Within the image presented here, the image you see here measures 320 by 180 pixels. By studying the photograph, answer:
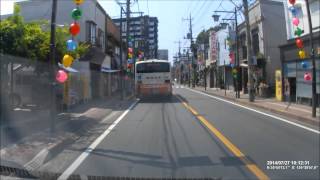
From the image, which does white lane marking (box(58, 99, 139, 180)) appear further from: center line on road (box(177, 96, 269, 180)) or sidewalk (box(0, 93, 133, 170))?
center line on road (box(177, 96, 269, 180))

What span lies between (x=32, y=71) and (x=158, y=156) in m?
16.0

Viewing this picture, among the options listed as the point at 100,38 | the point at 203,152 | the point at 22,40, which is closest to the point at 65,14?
the point at 100,38

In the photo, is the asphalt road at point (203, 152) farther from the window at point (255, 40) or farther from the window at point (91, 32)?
the window at point (255, 40)

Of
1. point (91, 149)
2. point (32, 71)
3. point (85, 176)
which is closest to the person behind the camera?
point (85, 176)

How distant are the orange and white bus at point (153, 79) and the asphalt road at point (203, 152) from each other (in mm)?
19517

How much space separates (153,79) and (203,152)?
88.9 feet

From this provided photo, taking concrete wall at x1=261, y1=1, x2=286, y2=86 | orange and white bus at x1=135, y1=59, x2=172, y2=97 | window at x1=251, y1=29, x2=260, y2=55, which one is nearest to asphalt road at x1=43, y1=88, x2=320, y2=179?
orange and white bus at x1=135, y1=59, x2=172, y2=97

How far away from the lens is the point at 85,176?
29.8ft

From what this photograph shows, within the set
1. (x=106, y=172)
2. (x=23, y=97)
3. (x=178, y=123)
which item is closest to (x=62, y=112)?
(x=23, y=97)

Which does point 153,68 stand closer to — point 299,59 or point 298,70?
point 298,70

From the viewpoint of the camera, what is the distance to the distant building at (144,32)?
254 feet

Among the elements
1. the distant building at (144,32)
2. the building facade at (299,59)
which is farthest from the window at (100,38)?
the building facade at (299,59)

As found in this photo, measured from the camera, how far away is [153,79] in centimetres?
3881

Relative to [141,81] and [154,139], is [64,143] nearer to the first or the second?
[154,139]
